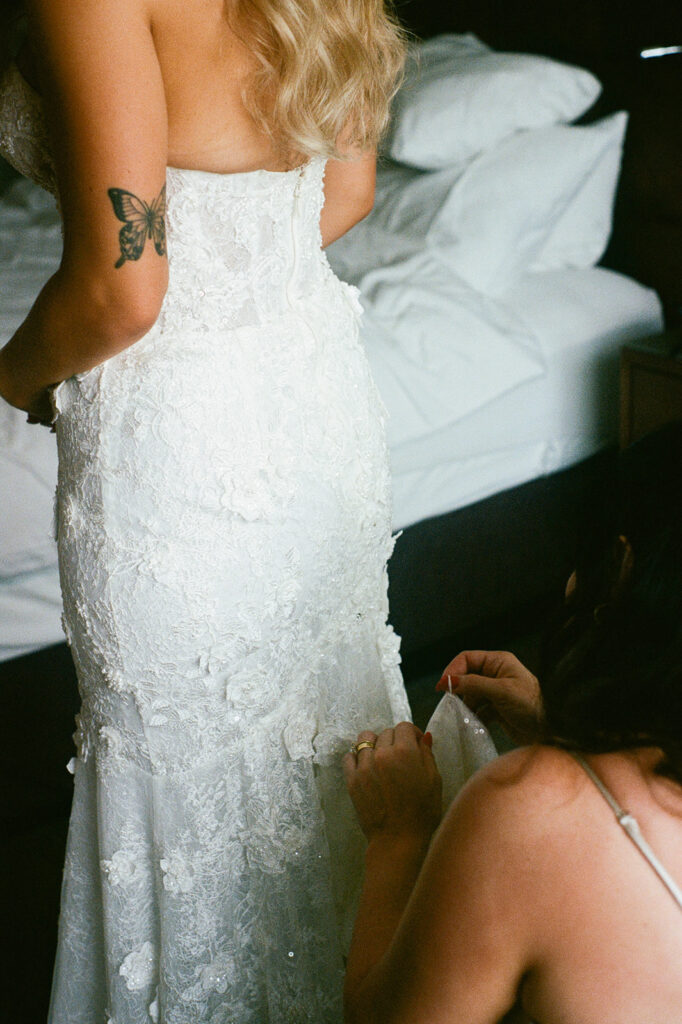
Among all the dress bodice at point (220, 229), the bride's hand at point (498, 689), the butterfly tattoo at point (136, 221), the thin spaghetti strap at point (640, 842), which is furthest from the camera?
the bride's hand at point (498, 689)

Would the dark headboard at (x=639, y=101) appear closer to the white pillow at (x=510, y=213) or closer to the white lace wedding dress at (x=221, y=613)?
the white pillow at (x=510, y=213)

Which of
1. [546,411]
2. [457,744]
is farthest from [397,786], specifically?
[546,411]

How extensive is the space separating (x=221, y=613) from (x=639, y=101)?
1.86 m

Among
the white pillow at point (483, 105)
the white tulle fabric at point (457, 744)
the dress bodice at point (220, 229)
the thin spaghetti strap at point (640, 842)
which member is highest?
the dress bodice at point (220, 229)

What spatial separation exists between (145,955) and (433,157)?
71.7 inches

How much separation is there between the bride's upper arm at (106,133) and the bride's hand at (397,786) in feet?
1.62

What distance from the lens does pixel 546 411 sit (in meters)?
1.98

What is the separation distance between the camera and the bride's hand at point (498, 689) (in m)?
0.92

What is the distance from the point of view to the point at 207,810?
37.9 inches

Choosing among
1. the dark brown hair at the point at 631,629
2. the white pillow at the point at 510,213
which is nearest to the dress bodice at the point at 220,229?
the dark brown hair at the point at 631,629

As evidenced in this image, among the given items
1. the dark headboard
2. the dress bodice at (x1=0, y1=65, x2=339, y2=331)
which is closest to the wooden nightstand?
the dark headboard

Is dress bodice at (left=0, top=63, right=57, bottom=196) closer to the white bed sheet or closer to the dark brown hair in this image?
the dark brown hair

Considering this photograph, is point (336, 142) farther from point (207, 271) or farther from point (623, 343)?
point (623, 343)

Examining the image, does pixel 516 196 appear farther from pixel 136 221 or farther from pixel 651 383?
pixel 136 221
